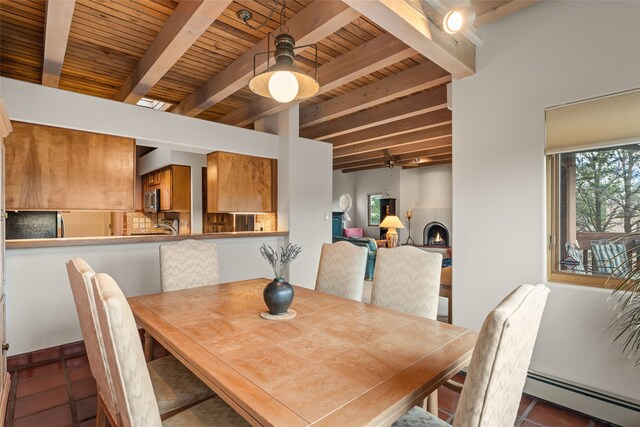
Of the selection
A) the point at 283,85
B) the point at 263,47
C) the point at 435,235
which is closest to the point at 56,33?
the point at 263,47

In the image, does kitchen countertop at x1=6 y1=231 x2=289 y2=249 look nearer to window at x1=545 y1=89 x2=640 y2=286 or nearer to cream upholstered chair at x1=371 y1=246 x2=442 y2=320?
cream upholstered chair at x1=371 y1=246 x2=442 y2=320

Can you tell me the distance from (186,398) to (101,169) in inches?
102

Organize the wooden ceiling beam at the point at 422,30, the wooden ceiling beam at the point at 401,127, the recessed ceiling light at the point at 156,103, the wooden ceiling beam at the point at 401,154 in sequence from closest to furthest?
the wooden ceiling beam at the point at 422,30
the recessed ceiling light at the point at 156,103
the wooden ceiling beam at the point at 401,127
the wooden ceiling beam at the point at 401,154

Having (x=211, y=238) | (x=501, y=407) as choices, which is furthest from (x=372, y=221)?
(x=501, y=407)

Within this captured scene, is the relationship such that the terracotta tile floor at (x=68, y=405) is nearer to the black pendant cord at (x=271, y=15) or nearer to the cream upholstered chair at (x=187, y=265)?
the cream upholstered chair at (x=187, y=265)

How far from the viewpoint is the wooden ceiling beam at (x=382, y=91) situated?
3229mm

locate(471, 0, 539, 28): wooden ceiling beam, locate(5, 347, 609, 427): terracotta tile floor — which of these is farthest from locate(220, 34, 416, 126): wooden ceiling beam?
locate(5, 347, 609, 427): terracotta tile floor

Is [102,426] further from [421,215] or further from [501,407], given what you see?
[421,215]

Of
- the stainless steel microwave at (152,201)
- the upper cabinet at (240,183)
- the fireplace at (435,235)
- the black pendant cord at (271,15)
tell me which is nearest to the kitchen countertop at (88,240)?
the upper cabinet at (240,183)

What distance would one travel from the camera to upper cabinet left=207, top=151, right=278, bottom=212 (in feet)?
13.4

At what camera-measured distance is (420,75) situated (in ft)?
10.8

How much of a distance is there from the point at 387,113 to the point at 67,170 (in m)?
3.59

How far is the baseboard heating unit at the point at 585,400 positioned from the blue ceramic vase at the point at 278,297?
1.79 metres

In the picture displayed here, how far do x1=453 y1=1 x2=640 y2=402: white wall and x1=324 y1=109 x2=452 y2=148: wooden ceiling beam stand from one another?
6.59ft
